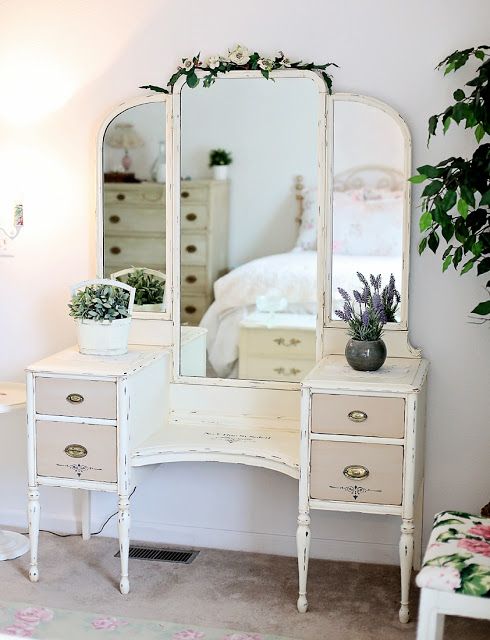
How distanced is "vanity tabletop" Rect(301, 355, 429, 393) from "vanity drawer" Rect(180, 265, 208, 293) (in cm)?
53

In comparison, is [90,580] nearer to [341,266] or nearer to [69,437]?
[69,437]

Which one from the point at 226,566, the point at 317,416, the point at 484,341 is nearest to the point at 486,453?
the point at 484,341

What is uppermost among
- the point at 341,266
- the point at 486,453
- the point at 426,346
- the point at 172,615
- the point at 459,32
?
the point at 459,32

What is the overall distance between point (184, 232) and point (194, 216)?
7cm

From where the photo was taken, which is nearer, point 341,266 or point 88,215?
point 341,266

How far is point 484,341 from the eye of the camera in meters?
3.27

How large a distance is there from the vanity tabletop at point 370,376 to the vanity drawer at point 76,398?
2.09ft

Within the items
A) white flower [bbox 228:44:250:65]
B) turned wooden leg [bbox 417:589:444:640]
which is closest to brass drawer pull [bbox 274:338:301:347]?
white flower [bbox 228:44:250:65]

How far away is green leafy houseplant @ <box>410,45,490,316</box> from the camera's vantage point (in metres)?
2.84

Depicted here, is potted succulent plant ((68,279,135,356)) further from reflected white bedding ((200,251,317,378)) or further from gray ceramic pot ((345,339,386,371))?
gray ceramic pot ((345,339,386,371))

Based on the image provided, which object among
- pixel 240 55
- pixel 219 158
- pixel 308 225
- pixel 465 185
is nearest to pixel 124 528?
Result: pixel 308 225

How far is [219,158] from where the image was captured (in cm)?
335

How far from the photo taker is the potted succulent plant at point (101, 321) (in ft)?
10.6

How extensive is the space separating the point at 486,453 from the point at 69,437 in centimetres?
145
